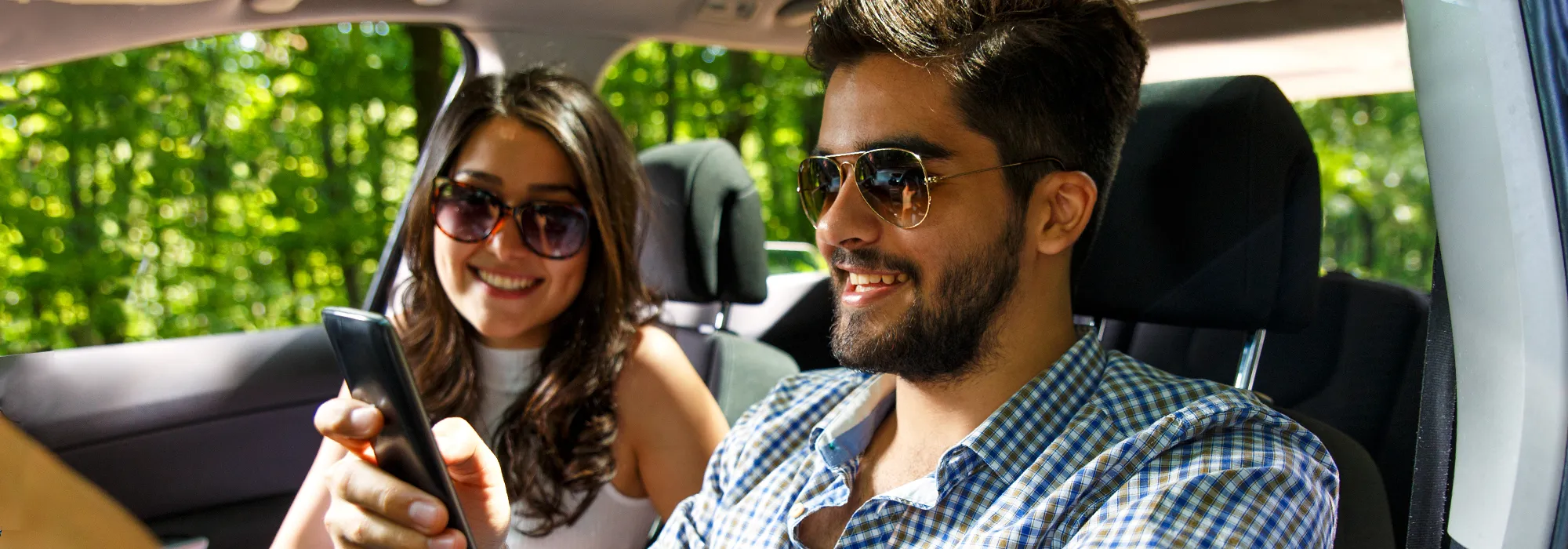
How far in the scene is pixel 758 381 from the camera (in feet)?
8.51

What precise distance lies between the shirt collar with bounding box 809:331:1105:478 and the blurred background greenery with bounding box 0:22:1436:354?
986mm

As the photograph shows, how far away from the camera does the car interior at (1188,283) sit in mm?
1154

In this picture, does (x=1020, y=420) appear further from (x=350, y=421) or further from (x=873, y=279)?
(x=350, y=421)

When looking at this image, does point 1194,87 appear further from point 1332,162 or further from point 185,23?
point 185,23

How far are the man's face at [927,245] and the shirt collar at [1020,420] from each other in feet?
0.35

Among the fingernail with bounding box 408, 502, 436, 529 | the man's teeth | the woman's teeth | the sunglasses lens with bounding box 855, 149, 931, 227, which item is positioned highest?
the sunglasses lens with bounding box 855, 149, 931, 227

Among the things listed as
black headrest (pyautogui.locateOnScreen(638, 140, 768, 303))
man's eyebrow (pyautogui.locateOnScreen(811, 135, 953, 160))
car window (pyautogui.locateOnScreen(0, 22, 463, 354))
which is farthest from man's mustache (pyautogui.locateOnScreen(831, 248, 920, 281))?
car window (pyautogui.locateOnScreen(0, 22, 463, 354))

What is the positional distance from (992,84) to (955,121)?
7 centimetres

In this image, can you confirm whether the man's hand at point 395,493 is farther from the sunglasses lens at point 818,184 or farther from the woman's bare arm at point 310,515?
the sunglasses lens at point 818,184

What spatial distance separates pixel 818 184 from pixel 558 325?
78 cm

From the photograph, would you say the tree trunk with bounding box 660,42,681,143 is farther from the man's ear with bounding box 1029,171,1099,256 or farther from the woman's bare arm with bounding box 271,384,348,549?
the man's ear with bounding box 1029,171,1099,256

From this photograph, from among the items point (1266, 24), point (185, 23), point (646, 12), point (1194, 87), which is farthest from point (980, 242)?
point (185, 23)

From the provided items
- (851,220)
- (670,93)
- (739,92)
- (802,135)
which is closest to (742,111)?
(739,92)

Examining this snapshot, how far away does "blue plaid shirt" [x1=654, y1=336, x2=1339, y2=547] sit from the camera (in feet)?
4.33
